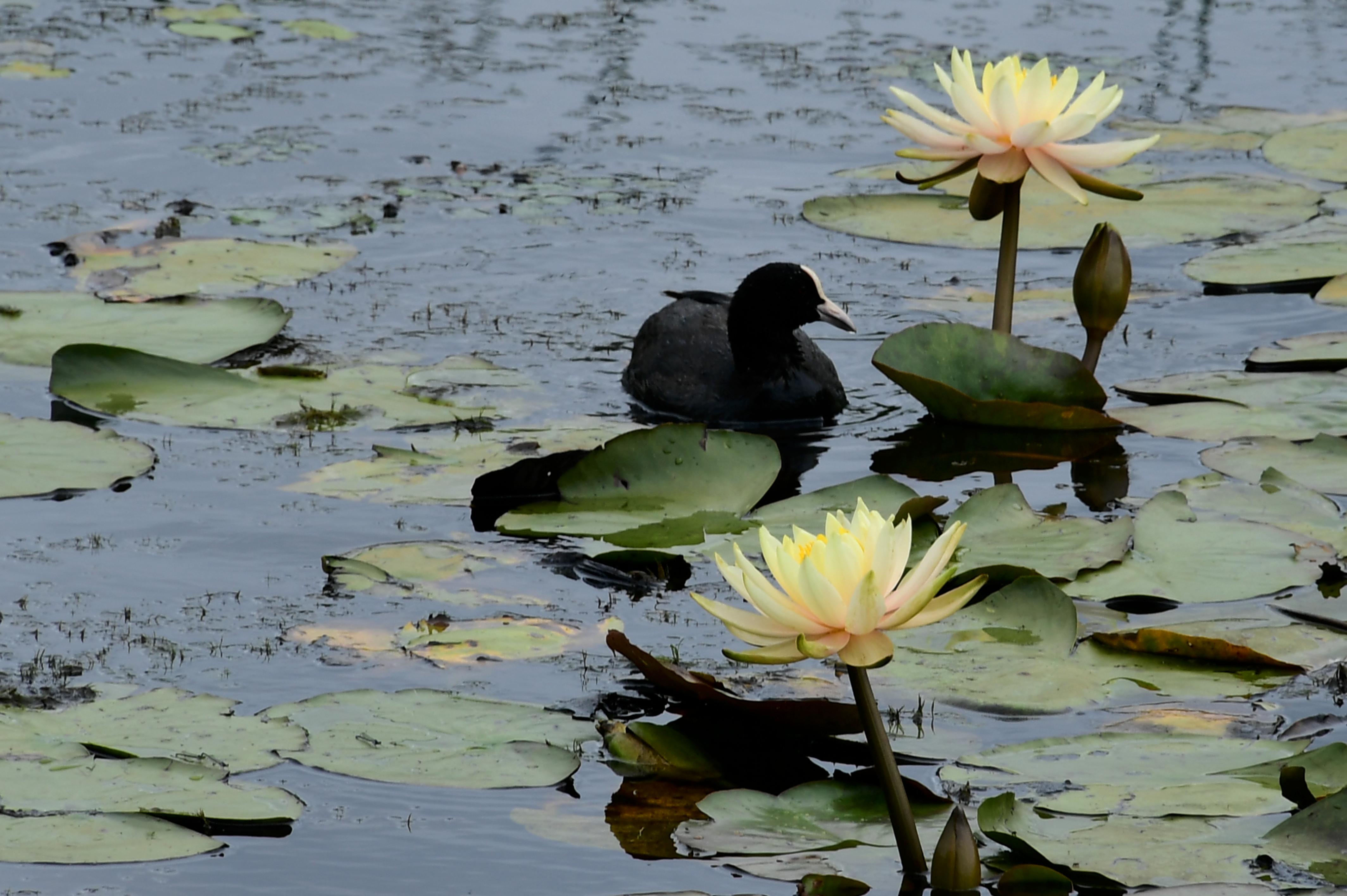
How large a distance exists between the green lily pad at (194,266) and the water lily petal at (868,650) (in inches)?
174

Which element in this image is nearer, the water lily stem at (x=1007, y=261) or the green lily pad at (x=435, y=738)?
the green lily pad at (x=435, y=738)

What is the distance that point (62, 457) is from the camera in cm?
491

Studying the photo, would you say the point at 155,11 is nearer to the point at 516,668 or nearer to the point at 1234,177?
the point at 1234,177

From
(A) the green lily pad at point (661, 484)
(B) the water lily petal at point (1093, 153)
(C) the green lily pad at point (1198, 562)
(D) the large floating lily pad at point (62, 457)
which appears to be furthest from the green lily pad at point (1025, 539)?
(D) the large floating lily pad at point (62, 457)

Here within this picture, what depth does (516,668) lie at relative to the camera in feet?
12.4

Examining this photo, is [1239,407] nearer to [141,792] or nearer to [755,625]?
[755,625]

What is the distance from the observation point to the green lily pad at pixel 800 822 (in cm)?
300

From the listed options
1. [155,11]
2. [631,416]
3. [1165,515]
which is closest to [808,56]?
[155,11]

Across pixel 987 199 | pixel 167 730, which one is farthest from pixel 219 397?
pixel 987 199

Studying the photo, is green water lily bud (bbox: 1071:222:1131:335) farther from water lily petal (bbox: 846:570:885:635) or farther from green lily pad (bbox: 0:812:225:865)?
green lily pad (bbox: 0:812:225:865)

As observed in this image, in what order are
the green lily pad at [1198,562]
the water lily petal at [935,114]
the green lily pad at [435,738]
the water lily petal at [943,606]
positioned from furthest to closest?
the water lily petal at [935,114] → the green lily pad at [1198,562] → the green lily pad at [435,738] → the water lily petal at [943,606]

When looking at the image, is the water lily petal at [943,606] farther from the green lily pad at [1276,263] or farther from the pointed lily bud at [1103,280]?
the green lily pad at [1276,263]

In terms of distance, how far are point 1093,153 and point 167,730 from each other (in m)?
2.92

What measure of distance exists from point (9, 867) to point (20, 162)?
638cm
